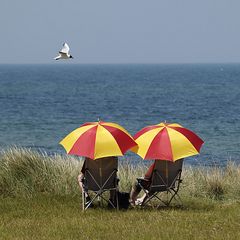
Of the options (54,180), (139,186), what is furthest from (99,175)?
(54,180)

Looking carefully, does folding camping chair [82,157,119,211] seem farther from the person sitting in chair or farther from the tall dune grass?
the tall dune grass

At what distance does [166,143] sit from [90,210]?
166 centimetres

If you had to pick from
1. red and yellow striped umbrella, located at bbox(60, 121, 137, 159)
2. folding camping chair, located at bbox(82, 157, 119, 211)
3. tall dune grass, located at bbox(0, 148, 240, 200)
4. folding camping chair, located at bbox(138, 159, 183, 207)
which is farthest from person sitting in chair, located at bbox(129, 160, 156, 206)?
tall dune grass, located at bbox(0, 148, 240, 200)

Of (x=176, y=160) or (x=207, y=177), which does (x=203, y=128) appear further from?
(x=176, y=160)

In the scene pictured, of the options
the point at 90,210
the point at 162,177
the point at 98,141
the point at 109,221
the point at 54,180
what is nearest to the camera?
the point at 109,221

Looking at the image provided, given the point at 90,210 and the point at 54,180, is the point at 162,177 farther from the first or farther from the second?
the point at 54,180

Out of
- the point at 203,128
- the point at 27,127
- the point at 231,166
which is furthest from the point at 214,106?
the point at 231,166

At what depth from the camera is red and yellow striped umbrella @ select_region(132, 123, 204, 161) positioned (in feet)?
31.8

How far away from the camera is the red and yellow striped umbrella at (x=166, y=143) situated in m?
9.68

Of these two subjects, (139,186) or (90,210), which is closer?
(90,210)

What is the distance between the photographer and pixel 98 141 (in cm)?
955
